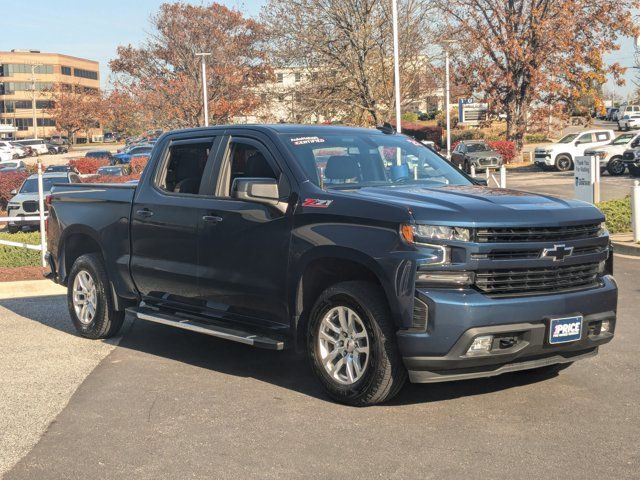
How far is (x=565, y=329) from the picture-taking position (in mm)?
6062

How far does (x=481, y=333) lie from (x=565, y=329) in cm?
72

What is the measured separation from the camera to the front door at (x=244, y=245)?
6.80m

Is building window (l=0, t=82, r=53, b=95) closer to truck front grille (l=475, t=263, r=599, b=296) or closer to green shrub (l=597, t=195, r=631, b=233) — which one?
green shrub (l=597, t=195, r=631, b=233)

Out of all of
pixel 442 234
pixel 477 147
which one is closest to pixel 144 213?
pixel 442 234

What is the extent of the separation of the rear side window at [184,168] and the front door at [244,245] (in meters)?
0.32

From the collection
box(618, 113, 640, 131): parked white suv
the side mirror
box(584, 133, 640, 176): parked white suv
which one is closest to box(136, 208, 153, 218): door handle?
the side mirror

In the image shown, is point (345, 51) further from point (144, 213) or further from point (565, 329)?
point (565, 329)

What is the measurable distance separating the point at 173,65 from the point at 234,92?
4.22 m

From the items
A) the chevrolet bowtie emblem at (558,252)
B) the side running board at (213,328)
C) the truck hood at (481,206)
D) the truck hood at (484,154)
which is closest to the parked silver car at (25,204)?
the side running board at (213,328)

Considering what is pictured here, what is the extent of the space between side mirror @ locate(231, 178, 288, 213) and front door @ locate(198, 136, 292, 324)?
0.04 metres

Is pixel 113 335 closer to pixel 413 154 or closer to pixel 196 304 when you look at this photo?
pixel 196 304

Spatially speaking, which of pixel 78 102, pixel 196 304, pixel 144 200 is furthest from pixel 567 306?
pixel 78 102

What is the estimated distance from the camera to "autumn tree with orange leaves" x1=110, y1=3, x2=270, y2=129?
52.8m

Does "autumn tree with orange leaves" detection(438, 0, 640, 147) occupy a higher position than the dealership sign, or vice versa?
"autumn tree with orange leaves" detection(438, 0, 640, 147)
